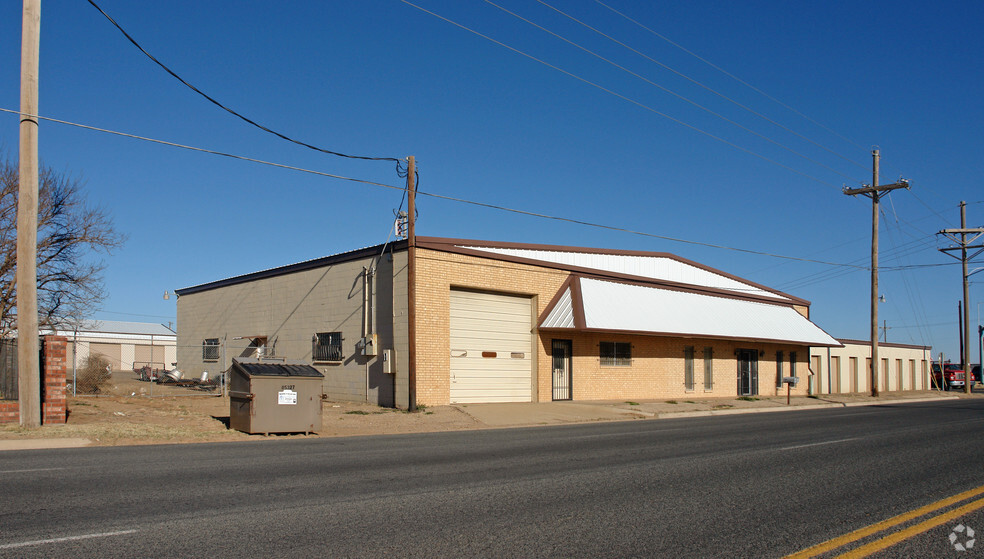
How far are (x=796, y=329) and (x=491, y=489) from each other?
32.1 meters

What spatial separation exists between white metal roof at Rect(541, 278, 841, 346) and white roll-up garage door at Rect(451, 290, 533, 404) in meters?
1.12

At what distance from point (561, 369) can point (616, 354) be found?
2946 millimetres

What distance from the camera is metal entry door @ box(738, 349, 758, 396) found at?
1366 inches

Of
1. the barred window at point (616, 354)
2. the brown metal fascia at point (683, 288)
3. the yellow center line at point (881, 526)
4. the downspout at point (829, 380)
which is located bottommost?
the downspout at point (829, 380)

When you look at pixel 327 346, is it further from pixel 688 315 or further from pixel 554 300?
pixel 688 315

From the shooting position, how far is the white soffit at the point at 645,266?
91.9 ft

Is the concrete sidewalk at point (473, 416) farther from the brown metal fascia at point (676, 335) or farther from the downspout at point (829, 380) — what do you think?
the downspout at point (829, 380)

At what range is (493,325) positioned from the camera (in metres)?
24.8

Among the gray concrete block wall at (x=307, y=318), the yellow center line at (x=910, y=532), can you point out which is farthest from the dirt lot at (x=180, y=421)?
the yellow center line at (x=910, y=532)

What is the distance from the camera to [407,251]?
72.1 ft

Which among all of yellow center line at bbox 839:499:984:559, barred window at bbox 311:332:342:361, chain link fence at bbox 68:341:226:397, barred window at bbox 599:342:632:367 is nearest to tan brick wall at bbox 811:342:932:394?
barred window at bbox 599:342:632:367

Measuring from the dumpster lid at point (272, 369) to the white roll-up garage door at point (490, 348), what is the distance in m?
7.89

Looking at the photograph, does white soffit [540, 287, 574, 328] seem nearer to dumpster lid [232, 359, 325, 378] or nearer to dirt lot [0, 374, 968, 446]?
dirt lot [0, 374, 968, 446]

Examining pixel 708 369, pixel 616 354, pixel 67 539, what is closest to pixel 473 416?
pixel 616 354
